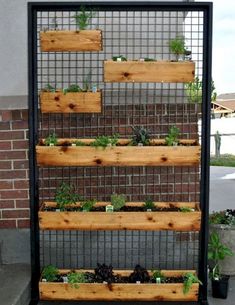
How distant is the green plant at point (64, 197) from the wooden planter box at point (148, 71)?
931 mm

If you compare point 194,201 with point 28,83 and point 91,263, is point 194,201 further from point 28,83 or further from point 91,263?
point 28,83

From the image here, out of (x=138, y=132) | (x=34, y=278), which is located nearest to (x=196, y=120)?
(x=138, y=132)

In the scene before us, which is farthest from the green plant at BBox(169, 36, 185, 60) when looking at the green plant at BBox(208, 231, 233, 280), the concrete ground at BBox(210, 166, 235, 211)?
the concrete ground at BBox(210, 166, 235, 211)

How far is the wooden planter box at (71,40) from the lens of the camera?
375 cm

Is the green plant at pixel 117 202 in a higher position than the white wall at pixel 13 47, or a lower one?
lower

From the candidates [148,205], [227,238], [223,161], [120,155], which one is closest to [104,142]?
[120,155]

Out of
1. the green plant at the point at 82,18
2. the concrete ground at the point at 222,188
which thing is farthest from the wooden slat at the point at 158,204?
the concrete ground at the point at 222,188

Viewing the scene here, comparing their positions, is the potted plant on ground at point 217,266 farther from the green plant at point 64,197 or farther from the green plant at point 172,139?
the green plant at point 64,197

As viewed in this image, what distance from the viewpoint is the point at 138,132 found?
3873 millimetres

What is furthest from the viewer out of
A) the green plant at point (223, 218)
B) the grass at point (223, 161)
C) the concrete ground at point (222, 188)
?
the grass at point (223, 161)

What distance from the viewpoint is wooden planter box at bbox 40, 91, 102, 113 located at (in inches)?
150

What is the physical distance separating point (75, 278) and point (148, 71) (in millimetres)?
1638

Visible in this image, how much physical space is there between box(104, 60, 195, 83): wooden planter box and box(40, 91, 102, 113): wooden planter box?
0.59ft

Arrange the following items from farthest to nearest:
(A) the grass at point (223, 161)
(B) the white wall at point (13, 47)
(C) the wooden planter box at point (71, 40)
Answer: (A) the grass at point (223, 161)
(B) the white wall at point (13, 47)
(C) the wooden planter box at point (71, 40)
